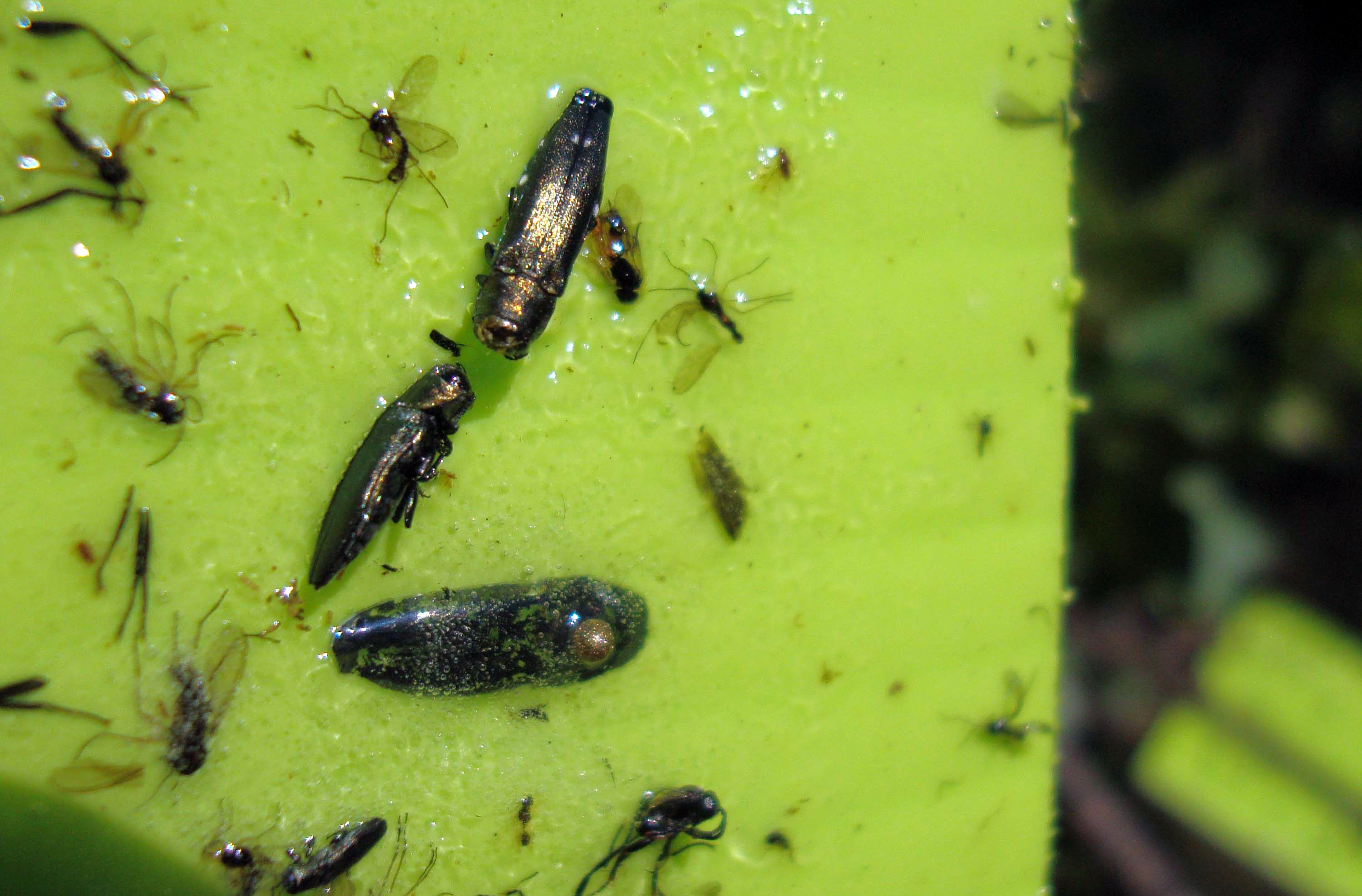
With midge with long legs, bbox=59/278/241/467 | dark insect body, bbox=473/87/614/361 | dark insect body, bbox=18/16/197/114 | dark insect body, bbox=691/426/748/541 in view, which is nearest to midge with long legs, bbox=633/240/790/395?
dark insect body, bbox=691/426/748/541

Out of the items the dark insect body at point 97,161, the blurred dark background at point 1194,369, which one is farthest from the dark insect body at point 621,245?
the blurred dark background at point 1194,369

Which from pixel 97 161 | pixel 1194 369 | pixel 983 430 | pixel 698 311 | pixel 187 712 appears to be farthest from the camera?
pixel 1194 369

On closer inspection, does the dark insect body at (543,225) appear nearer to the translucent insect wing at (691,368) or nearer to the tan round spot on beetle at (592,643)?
the translucent insect wing at (691,368)

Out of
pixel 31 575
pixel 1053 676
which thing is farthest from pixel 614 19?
pixel 1053 676

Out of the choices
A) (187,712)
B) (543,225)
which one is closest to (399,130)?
(543,225)

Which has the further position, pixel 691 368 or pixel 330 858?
pixel 691 368

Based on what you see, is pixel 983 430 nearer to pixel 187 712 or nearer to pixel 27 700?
pixel 187 712

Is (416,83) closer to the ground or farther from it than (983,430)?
farther from it

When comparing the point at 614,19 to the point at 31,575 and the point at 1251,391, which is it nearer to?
the point at 31,575
